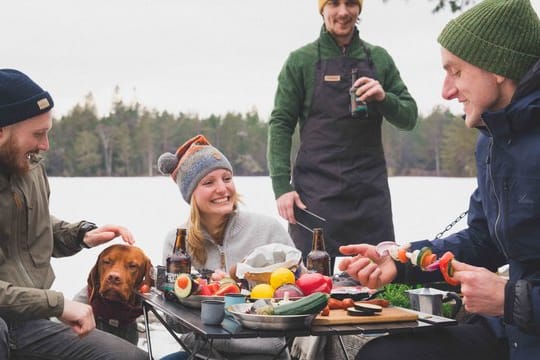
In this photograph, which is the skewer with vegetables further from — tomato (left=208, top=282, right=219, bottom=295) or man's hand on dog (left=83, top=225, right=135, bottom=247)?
man's hand on dog (left=83, top=225, right=135, bottom=247)

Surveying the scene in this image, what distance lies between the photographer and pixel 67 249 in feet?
11.8

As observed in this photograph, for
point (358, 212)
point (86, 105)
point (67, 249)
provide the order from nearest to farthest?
point (67, 249) → point (358, 212) → point (86, 105)

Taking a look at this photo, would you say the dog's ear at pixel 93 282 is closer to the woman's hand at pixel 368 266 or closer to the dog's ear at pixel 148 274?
the dog's ear at pixel 148 274

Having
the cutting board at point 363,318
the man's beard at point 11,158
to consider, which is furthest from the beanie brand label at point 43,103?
the cutting board at point 363,318

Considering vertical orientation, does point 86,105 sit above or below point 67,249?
above

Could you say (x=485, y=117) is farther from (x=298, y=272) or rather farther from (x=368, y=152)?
(x=368, y=152)

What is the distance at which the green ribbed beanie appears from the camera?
2.40m

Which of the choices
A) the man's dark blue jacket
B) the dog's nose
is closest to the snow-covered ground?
the dog's nose

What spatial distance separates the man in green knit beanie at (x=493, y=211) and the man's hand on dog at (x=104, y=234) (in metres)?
1.17

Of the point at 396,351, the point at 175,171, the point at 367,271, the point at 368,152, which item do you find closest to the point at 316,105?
the point at 368,152

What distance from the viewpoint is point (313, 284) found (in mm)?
2705

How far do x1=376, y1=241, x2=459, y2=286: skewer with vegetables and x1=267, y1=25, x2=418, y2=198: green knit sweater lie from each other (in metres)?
1.90

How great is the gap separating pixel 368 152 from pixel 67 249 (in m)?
1.80

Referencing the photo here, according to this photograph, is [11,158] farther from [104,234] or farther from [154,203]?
[154,203]
